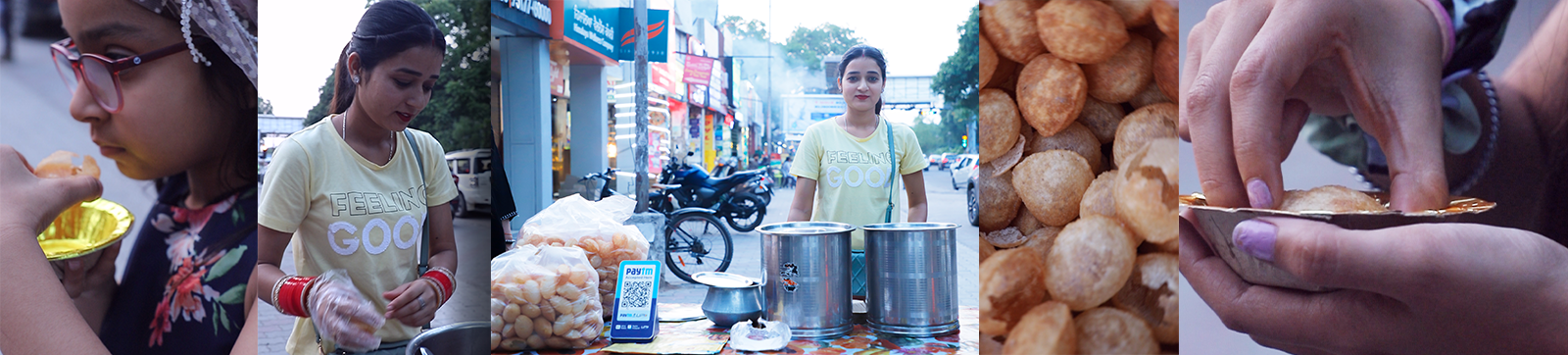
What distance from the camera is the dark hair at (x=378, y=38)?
139 cm

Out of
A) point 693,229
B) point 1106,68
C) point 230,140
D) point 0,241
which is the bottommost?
point 693,229

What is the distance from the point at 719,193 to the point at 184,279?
4.30m

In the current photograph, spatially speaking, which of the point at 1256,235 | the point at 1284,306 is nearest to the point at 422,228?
the point at 1256,235

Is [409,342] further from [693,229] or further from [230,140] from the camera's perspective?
[693,229]

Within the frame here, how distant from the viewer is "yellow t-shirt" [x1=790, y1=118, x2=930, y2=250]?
8.25 feet

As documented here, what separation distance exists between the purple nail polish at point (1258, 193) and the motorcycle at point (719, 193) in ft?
13.8

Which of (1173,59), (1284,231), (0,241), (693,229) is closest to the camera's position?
(1173,59)

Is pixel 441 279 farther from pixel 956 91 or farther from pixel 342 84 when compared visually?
pixel 956 91

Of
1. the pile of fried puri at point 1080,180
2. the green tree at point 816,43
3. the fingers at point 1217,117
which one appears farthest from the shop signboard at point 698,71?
the pile of fried puri at point 1080,180

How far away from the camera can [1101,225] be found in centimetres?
114

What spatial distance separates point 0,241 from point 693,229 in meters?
3.47

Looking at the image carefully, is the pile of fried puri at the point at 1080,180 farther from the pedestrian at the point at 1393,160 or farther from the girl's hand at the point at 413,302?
the girl's hand at the point at 413,302

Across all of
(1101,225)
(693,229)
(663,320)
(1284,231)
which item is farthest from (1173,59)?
(693,229)

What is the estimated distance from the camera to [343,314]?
1.36 meters
